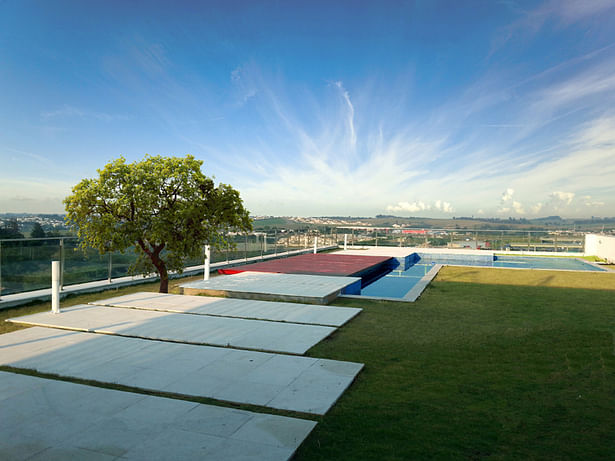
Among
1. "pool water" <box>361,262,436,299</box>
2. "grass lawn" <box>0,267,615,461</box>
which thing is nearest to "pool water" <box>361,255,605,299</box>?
"pool water" <box>361,262,436,299</box>

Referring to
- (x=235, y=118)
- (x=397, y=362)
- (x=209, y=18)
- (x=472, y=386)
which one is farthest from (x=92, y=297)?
(x=235, y=118)

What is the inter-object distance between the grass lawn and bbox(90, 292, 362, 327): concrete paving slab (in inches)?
14.7

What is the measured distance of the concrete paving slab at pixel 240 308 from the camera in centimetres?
529

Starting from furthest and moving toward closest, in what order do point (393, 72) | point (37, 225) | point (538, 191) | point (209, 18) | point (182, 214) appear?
1. point (538, 191)
2. point (393, 72)
3. point (209, 18)
4. point (37, 225)
5. point (182, 214)

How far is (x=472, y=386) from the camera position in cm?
299

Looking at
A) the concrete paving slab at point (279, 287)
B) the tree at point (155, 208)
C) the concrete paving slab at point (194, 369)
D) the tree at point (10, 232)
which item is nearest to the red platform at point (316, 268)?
the concrete paving slab at point (279, 287)

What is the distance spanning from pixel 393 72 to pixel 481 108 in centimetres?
538

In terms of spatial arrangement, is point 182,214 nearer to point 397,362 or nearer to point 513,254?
point 397,362

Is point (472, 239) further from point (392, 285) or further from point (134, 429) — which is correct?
point (134, 429)

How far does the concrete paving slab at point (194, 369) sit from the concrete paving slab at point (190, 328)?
9.3 inches

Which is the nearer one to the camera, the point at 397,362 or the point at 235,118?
the point at 397,362

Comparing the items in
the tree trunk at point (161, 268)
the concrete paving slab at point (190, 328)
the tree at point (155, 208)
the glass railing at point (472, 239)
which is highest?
the tree at point (155, 208)

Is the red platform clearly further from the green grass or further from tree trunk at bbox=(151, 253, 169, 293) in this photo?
the green grass

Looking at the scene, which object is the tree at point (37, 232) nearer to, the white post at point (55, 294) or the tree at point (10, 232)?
the tree at point (10, 232)
